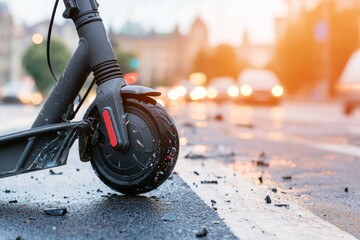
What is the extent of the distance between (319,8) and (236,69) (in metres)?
46.0

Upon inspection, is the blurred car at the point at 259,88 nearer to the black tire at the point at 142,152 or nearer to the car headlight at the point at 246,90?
the car headlight at the point at 246,90

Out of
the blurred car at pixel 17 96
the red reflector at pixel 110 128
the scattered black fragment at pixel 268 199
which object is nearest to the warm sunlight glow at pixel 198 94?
the blurred car at pixel 17 96

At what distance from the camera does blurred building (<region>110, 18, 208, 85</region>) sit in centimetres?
18888

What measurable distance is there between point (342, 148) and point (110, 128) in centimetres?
520

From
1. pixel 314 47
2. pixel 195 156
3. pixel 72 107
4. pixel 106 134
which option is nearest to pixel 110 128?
pixel 106 134

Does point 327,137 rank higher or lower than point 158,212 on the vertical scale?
lower

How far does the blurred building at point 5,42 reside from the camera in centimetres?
11925

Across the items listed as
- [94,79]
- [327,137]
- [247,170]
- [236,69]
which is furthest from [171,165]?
[236,69]

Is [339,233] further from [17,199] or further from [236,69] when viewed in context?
[236,69]

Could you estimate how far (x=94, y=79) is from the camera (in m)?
4.25

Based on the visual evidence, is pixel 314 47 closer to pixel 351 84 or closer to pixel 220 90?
pixel 220 90

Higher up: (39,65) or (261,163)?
(261,163)

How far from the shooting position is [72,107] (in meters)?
4.18

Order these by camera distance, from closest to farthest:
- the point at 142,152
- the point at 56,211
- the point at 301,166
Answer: the point at 56,211 → the point at 142,152 → the point at 301,166
